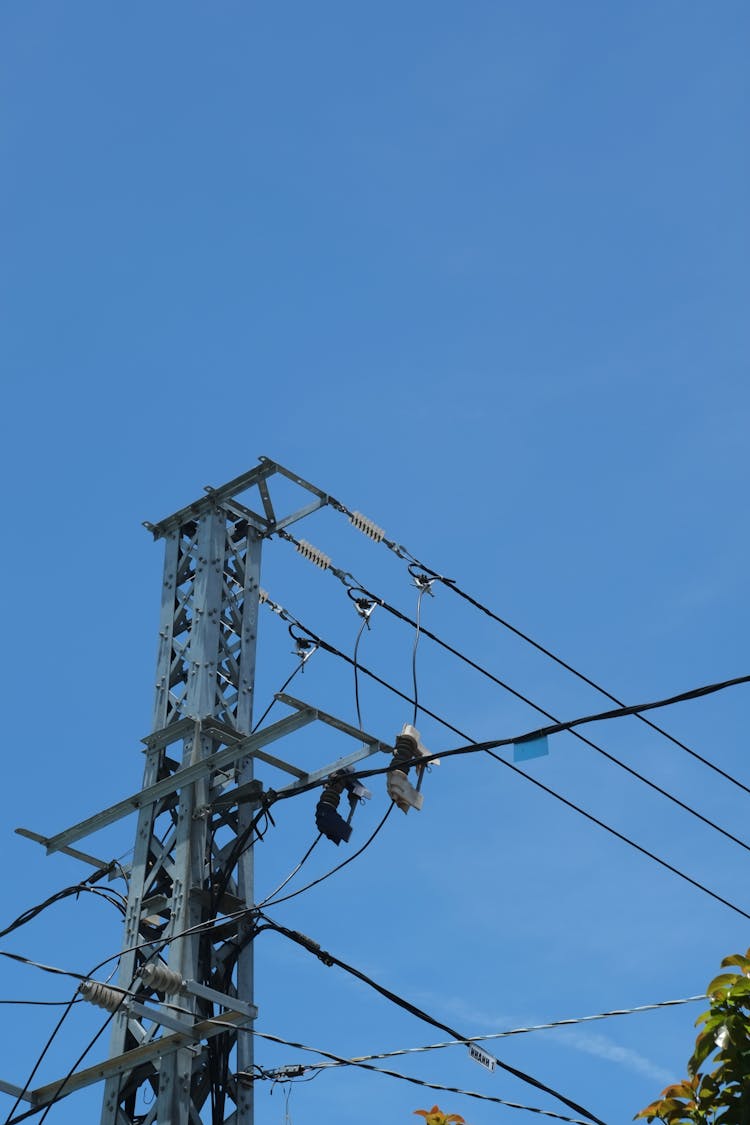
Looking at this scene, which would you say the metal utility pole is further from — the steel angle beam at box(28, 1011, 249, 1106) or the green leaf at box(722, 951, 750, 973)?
the green leaf at box(722, 951, 750, 973)

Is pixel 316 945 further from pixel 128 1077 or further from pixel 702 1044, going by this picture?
pixel 702 1044

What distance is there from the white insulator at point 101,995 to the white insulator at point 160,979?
0.37 metres

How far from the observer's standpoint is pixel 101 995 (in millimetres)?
11867

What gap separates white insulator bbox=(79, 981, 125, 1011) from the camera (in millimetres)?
11828

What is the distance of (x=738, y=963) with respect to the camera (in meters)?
9.91

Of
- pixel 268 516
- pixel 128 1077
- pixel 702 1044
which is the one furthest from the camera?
pixel 268 516

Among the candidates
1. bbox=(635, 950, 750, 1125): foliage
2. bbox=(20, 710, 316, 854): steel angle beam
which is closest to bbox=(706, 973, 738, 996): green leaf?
bbox=(635, 950, 750, 1125): foliage

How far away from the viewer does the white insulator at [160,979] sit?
1155 centimetres

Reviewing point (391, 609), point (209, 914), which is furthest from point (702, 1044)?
point (391, 609)

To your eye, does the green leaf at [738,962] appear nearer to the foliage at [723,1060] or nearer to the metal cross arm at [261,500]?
the foliage at [723,1060]

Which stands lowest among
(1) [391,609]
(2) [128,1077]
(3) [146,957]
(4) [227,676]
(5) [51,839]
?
(2) [128,1077]

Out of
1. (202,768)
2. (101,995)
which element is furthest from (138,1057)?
(202,768)

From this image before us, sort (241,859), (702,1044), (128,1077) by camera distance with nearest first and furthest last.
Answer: (702,1044), (128,1077), (241,859)

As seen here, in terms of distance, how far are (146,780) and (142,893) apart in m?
0.93
